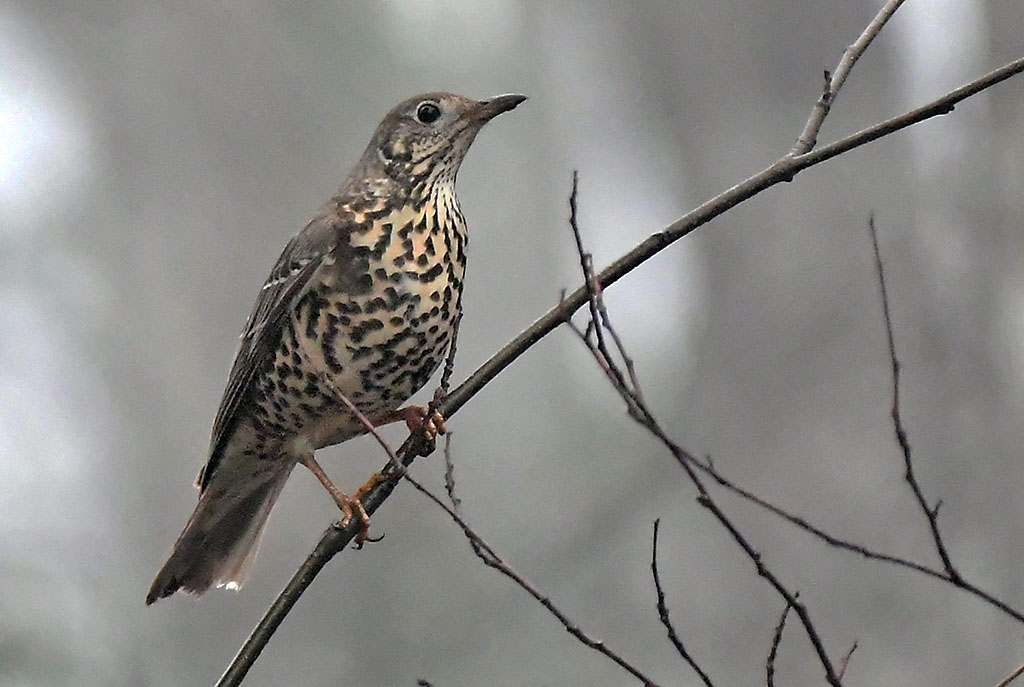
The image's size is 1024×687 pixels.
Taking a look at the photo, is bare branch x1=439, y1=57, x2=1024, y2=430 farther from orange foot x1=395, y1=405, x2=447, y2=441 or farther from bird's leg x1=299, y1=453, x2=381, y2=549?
bird's leg x1=299, y1=453, x2=381, y2=549

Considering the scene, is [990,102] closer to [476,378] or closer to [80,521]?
[476,378]

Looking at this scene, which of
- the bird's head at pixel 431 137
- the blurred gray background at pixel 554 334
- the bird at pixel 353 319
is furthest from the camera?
the blurred gray background at pixel 554 334

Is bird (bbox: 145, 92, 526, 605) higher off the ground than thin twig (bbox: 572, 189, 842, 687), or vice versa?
bird (bbox: 145, 92, 526, 605)

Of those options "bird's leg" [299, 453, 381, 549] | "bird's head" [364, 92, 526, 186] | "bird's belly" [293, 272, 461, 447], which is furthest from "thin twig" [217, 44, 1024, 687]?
"bird's head" [364, 92, 526, 186]

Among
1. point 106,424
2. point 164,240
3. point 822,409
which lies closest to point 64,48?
point 164,240

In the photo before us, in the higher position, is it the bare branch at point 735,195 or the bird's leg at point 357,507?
the bare branch at point 735,195

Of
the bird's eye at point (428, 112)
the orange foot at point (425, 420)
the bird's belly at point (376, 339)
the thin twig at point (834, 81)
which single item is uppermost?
the bird's eye at point (428, 112)

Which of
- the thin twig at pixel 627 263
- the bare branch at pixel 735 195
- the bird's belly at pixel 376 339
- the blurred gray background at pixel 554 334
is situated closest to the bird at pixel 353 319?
the bird's belly at pixel 376 339

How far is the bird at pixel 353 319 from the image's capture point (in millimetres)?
2125

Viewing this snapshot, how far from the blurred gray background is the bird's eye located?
169 cm

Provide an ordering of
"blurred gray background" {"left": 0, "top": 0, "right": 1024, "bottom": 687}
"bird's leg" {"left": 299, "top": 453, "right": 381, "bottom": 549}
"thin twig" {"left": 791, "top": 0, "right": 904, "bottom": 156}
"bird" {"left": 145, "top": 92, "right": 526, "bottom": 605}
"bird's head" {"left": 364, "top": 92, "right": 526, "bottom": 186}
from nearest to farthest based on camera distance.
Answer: "thin twig" {"left": 791, "top": 0, "right": 904, "bottom": 156}
"bird's leg" {"left": 299, "top": 453, "right": 381, "bottom": 549}
"bird" {"left": 145, "top": 92, "right": 526, "bottom": 605}
"bird's head" {"left": 364, "top": 92, "right": 526, "bottom": 186}
"blurred gray background" {"left": 0, "top": 0, "right": 1024, "bottom": 687}

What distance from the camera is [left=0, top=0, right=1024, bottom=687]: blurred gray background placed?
12.0ft

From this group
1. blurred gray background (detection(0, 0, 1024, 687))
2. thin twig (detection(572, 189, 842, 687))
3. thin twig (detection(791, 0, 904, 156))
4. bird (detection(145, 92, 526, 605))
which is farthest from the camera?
blurred gray background (detection(0, 0, 1024, 687))

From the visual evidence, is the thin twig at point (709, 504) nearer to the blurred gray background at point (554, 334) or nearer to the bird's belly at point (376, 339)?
the bird's belly at point (376, 339)
